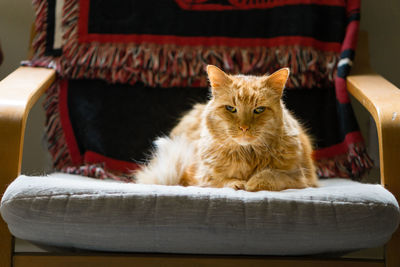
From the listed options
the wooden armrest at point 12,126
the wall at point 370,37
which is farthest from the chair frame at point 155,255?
the wall at point 370,37

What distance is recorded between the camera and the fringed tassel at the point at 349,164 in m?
1.56

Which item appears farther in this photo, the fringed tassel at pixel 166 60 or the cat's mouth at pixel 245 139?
the fringed tassel at pixel 166 60

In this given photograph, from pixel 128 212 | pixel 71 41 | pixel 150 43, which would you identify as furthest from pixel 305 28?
pixel 128 212

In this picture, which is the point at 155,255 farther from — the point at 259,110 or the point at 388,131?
the point at 388,131

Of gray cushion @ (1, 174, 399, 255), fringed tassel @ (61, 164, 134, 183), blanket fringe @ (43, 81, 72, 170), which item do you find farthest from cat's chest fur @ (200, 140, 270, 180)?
blanket fringe @ (43, 81, 72, 170)

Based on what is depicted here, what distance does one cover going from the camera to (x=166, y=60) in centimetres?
173

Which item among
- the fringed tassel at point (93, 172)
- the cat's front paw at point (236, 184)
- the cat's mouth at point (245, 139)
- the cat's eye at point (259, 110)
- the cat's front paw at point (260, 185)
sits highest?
the cat's eye at point (259, 110)

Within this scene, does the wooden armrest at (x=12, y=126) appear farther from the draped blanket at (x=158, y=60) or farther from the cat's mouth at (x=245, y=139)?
the cat's mouth at (x=245, y=139)

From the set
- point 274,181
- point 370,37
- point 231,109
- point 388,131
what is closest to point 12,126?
point 231,109

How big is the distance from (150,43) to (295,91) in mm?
653

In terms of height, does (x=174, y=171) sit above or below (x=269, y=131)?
below

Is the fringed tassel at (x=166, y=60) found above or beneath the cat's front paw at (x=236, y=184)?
above

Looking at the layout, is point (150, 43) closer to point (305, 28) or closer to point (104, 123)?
point (104, 123)

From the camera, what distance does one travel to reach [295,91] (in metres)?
1.78
